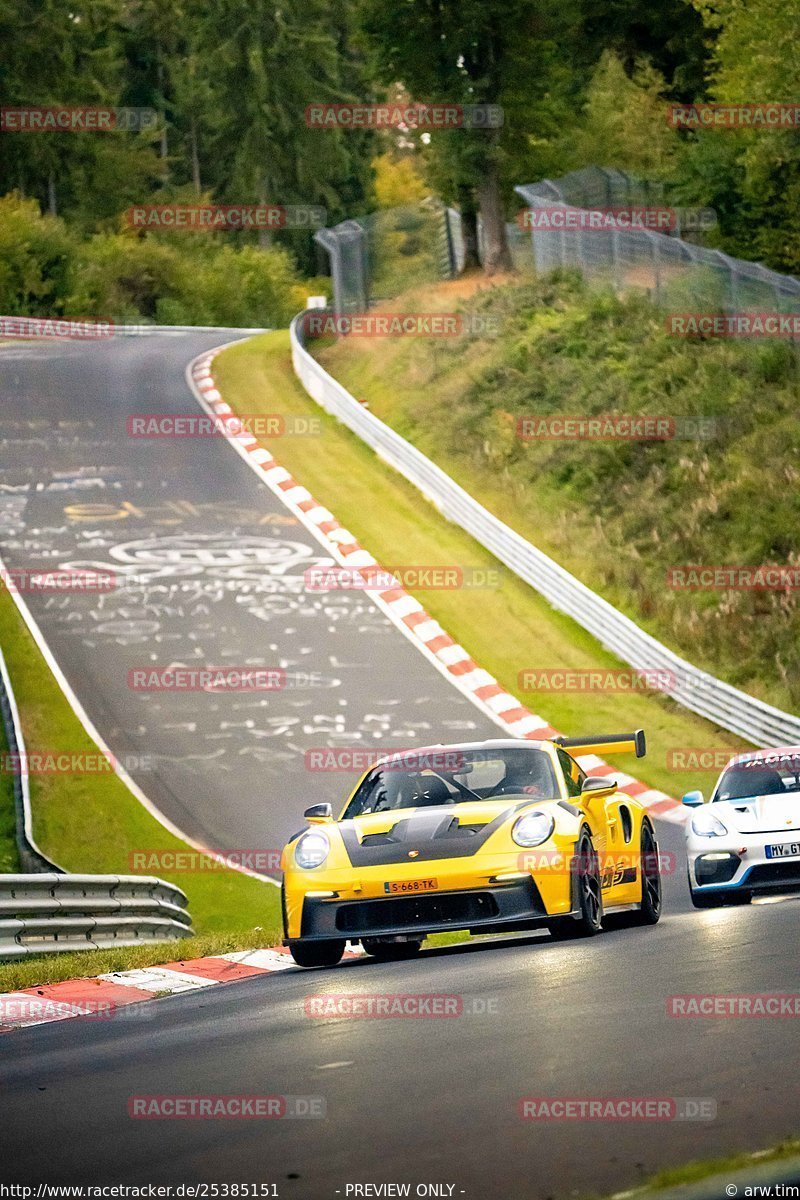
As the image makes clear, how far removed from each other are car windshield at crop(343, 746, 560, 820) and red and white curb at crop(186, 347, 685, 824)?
7074mm

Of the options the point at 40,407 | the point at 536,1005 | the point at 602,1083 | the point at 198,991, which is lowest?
the point at 40,407

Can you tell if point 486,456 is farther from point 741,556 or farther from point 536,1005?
point 536,1005

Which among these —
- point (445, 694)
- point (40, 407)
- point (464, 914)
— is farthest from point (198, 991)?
point (40, 407)

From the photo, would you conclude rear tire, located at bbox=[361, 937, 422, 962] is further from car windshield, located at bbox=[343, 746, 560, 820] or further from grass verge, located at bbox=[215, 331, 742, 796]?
grass verge, located at bbox=[215, 331, 742, 796]

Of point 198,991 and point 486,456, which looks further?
point 486,456

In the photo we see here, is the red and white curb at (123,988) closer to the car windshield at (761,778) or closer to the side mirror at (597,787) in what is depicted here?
the side mirror at (597,787)

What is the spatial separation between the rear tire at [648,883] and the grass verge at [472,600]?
9.16m

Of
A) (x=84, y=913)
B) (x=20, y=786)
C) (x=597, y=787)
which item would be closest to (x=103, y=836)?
(x=20, y=786)

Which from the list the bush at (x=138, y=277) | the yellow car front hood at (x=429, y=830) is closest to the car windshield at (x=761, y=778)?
the yellow car front hood at (x=429, y=830)

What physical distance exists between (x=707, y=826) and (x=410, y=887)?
3.97 m

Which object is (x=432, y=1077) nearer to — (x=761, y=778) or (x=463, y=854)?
(x=463, y=854)

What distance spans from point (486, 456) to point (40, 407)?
11.5 metres

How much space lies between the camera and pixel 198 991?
34.3 ft

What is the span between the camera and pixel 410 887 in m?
10.6
